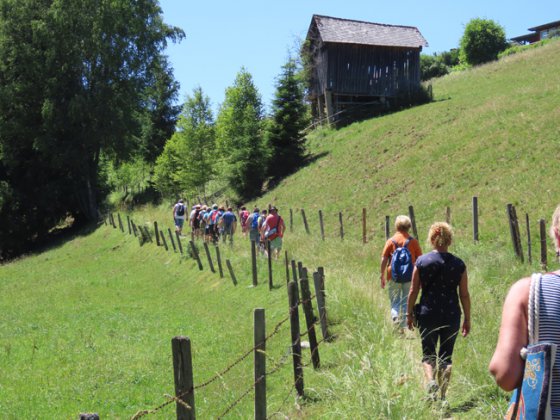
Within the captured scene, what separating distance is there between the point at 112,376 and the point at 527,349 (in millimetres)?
8637

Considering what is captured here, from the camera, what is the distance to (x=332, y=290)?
9.74 m

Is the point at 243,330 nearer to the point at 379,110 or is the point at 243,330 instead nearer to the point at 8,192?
the point at 8,192

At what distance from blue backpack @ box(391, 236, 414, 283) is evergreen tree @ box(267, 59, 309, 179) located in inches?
1235

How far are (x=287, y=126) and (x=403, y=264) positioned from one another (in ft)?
106

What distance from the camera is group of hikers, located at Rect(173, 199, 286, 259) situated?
58.7 feet

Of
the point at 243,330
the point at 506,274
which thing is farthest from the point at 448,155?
the point at 243,330

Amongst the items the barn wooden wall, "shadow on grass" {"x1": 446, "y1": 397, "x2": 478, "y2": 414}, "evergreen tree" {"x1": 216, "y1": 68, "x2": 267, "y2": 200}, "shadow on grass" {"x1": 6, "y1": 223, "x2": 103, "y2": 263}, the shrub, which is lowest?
"shadow on grass" {"x1": 6, "y1": 223, "x2": 103, "y2": 263}

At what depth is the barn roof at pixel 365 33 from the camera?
4644 cm

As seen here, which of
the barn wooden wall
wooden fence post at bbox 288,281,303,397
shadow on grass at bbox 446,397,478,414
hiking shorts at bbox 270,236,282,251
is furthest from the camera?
the barn wooden wall

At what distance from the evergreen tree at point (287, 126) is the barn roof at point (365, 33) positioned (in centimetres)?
850

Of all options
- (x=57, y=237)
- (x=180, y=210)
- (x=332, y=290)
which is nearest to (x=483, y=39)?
(x=57, y=237)

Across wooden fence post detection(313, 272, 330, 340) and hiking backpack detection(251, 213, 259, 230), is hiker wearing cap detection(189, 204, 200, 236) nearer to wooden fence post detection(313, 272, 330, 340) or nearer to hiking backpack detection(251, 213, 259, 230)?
hiking backpack detection(251, 213, 259, 230)

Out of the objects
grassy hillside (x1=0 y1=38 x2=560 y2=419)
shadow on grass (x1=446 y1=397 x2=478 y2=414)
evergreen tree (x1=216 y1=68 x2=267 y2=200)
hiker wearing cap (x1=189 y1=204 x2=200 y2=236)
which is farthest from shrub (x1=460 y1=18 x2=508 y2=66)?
shadow on grass (x1=446 y1=397 x2=478 y2=414)

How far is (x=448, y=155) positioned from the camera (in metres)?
27.8
